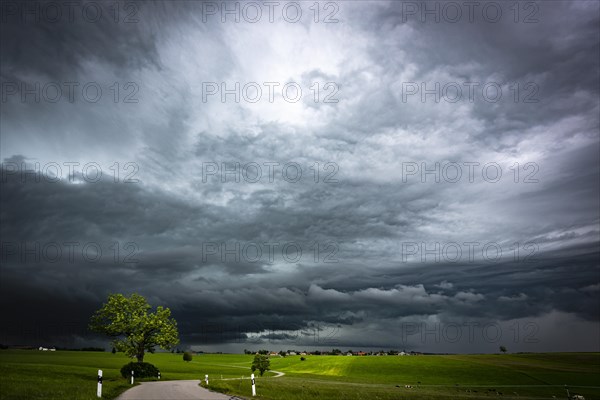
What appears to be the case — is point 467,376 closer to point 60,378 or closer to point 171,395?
point 60,378

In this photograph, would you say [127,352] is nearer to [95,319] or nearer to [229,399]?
[95,319]

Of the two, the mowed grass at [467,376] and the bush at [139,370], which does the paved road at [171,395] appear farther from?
the mowed grass at [467,376]

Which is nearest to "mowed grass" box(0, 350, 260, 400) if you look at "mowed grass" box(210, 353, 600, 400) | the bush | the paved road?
the bush

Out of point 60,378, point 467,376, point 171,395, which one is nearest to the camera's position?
point 171,395

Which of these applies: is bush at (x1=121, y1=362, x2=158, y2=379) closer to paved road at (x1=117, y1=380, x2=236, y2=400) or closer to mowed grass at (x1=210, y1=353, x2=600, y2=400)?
mowed grass at (x1=210, y1=353, x2=600, y2=400)

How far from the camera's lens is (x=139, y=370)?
1948 inches

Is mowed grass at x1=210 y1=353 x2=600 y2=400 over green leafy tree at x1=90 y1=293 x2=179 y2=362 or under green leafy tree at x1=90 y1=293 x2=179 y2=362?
under

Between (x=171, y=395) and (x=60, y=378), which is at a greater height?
(x=171, y=395)

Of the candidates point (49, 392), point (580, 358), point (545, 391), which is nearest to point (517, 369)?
point (545, 391)

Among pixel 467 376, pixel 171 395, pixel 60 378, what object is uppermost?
pixel 171 395

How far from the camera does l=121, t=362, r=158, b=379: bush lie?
45.7 metres

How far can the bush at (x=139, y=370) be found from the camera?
4572cm

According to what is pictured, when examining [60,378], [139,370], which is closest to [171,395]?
[60,378]

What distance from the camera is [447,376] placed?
274 feet
